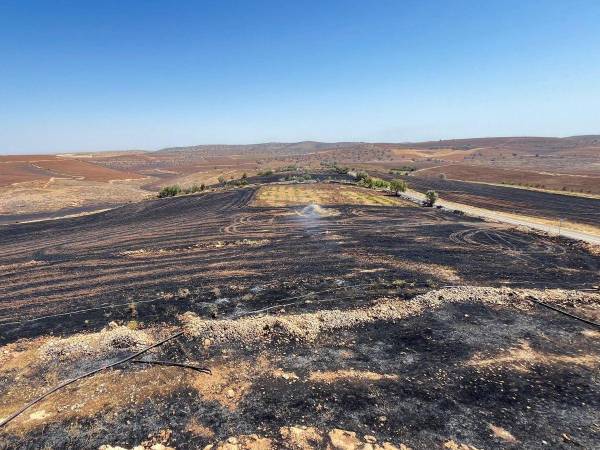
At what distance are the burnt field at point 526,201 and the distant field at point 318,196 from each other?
11518 mm

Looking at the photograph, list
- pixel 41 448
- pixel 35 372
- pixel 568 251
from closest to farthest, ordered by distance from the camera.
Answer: pixel 41 448, pixel 35 372, pixel 568 251

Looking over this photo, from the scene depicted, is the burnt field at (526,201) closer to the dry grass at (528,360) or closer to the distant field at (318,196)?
the distant field at (318,196)

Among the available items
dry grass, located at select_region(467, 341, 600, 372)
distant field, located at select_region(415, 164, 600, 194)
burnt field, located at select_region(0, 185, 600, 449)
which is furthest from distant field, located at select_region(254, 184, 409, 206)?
dry grass, located at select_region(467, 341, 600, 372)

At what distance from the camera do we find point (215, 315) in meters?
15.1

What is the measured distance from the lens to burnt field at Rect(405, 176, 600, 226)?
3772 cm

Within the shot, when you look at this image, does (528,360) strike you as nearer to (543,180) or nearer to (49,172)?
(543,180)

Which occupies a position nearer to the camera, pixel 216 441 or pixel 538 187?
pixel 216 441

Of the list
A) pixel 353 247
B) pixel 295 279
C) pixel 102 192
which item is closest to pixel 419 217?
pixel 353 247

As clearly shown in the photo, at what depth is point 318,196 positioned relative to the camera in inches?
1895

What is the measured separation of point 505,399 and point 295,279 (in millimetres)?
11089

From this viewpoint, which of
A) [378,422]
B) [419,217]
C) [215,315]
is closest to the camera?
[378,422]

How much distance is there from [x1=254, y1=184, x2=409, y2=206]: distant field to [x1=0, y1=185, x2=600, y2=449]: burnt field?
60.9 feet

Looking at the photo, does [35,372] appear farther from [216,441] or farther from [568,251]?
[568,251]

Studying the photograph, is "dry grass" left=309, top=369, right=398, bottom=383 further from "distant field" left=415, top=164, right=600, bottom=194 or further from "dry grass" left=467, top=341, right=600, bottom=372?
"distant field" left=415, top=164, right=600, bottom=194
